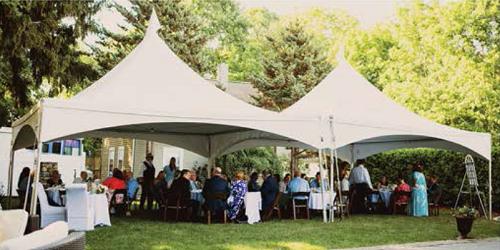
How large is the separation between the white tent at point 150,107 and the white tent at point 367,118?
826 mm

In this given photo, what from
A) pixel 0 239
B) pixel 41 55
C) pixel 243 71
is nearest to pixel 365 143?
pixel 41 55

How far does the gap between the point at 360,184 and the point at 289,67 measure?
11.8 meters

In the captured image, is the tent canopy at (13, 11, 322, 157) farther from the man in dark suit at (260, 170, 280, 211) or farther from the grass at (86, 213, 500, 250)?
the grass at (86, 213, 500, 250)

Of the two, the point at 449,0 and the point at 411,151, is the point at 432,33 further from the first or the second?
the point at 411,151

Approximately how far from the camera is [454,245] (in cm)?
863

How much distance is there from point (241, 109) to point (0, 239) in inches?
252

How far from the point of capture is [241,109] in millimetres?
→ 10672

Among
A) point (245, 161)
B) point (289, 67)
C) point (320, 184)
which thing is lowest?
point (320, 184)

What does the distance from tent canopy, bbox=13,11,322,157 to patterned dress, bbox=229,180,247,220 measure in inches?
50.0

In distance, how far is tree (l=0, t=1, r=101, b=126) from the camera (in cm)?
1162

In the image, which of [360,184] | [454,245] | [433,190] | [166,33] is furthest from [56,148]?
[454,245]

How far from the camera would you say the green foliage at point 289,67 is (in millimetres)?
24797

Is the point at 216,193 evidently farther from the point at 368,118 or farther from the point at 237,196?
the point at 368,118

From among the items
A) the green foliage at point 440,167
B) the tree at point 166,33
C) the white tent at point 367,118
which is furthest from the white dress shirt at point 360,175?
the tree at point 166,33
